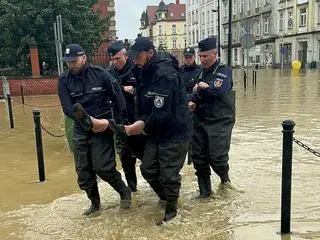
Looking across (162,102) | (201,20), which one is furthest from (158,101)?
(201,20)

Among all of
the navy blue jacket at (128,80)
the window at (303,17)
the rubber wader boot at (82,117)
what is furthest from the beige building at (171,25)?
the rubber wader boot at (82,117)

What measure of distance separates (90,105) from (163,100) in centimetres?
100

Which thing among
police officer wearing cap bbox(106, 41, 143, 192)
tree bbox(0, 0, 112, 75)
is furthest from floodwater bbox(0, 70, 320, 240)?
tree bbox(0, 0, 112, 75)

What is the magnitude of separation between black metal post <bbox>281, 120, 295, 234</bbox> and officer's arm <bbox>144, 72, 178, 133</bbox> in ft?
3.64

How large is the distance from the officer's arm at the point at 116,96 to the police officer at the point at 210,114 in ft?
2.93

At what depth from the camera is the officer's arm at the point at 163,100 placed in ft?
14.8

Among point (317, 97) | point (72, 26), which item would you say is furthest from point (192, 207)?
point (72, 26)

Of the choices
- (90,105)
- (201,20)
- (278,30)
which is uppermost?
(201,20)

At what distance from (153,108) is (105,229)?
1.40 meters

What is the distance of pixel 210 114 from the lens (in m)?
5.59

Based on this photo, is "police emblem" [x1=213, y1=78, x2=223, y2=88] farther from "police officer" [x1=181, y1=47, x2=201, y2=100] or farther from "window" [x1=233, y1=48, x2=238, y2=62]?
"window" [x1=233, y1=48, x2=238, y2=62]

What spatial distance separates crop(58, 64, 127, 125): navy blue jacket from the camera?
16.7ft

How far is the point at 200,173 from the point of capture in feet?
18.9

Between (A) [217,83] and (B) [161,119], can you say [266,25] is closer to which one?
(A) [217,83]
